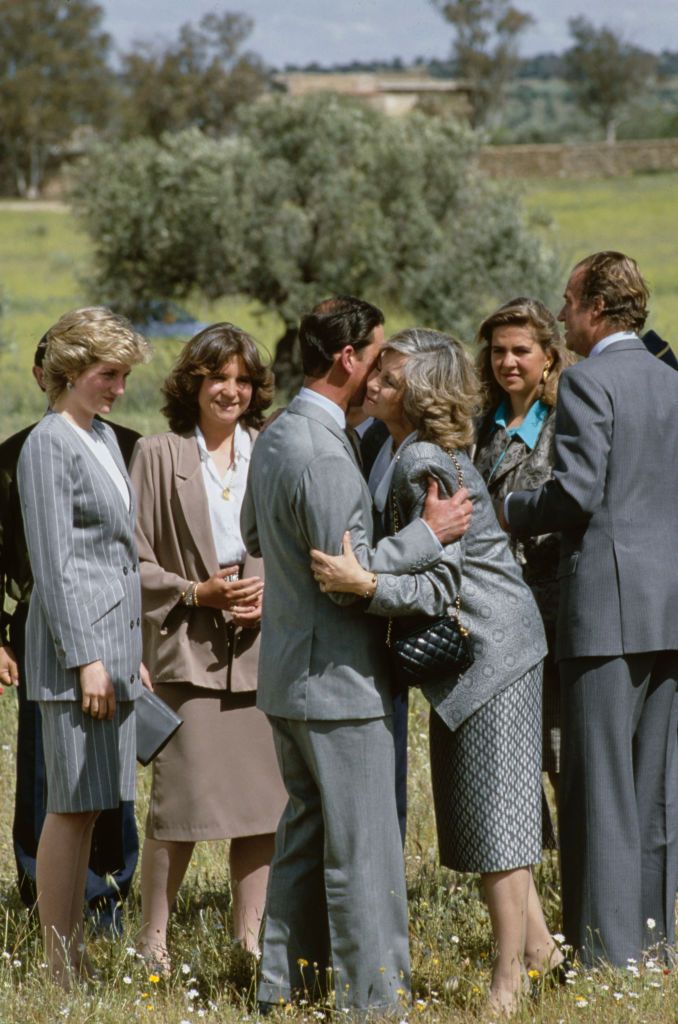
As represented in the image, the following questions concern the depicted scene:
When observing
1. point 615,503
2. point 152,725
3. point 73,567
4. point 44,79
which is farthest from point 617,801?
point 44,79

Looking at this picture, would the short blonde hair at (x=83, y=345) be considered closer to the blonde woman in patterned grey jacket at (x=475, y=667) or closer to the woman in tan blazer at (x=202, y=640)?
the woman in tan blazer at (x=202, y=640)

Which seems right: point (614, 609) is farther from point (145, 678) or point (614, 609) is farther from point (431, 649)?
point (145, 678)

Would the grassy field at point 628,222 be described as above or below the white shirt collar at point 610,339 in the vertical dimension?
above

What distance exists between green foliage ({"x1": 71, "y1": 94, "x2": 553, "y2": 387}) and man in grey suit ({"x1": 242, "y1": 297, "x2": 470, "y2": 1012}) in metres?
18.6

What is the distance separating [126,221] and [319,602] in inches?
798

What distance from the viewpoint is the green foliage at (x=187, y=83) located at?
2547 inches

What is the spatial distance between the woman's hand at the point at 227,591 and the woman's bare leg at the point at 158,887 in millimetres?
886

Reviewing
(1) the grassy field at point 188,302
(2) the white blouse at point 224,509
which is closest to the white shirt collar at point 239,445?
(2) the white blouse at point 224,509

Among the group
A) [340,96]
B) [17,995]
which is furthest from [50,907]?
[340,96]

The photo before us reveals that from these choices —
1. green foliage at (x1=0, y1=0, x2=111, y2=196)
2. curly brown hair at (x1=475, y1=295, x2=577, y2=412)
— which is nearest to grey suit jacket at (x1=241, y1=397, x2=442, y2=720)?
curly brown hair at (x1=475, y1=295, x2=577, y2=412)

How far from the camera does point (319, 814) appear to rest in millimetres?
4047

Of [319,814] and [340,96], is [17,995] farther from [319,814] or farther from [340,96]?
[340,96]

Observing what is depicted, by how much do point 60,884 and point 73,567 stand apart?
3.34ft

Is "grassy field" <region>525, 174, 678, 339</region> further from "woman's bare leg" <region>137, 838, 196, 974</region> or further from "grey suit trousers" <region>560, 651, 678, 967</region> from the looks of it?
"woman's bare leg" <region>137, 838, 196, 974</region>
